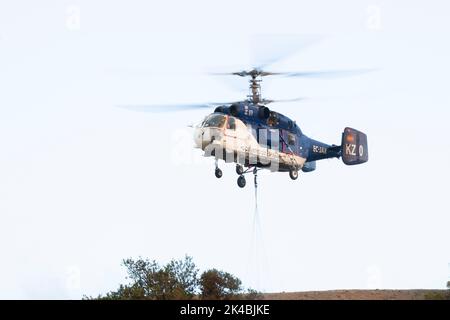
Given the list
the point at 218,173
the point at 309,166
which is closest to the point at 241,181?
the point at 218,173

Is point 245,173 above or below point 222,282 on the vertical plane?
above

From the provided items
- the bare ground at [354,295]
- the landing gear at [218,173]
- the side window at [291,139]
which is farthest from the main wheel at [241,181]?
the bare ground at [354,295]

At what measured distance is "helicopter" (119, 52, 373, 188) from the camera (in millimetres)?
69500

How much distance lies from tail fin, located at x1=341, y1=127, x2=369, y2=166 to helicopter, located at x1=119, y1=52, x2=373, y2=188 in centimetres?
6

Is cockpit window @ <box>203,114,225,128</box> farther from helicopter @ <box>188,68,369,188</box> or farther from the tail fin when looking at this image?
the tail fin

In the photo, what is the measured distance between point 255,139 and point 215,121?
2.95 meters

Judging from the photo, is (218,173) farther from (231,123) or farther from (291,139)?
(291,139)

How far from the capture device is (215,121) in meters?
69.7
